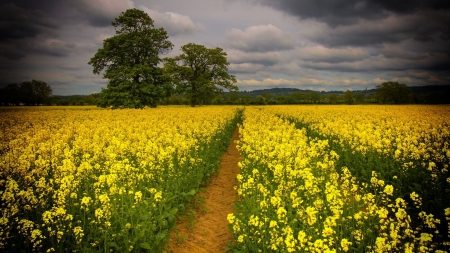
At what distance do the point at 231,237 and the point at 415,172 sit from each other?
20.5ft

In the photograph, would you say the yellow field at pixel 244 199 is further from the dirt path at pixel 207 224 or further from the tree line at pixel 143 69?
the tree line at pixel 143 69

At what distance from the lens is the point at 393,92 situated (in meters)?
89.7

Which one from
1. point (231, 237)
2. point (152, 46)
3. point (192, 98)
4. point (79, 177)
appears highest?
point (152, 46)

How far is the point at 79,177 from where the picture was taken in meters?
6.54

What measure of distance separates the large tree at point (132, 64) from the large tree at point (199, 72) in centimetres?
1029

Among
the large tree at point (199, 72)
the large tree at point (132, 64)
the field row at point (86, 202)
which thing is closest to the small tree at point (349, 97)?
the large tree at point (199, 72)

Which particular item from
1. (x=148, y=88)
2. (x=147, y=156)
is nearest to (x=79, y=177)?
(x=147, y=156)

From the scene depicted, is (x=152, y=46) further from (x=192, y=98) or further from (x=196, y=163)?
(x=196, y=163)

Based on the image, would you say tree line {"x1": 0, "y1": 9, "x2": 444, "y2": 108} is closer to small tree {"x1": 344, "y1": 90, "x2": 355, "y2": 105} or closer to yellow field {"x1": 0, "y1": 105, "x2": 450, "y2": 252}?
yellow field {"x1": 0, "y1": 105, "x2": 450, "y2": 252}

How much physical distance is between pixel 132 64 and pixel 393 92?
290ft

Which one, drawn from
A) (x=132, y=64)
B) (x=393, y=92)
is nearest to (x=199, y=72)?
(x=132, y=64)

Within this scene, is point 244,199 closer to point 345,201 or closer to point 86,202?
point 345,201

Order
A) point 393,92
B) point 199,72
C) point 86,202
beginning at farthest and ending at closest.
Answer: point 393,92
point 199,72
point 86,202

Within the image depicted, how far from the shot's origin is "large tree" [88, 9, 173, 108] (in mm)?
37625
